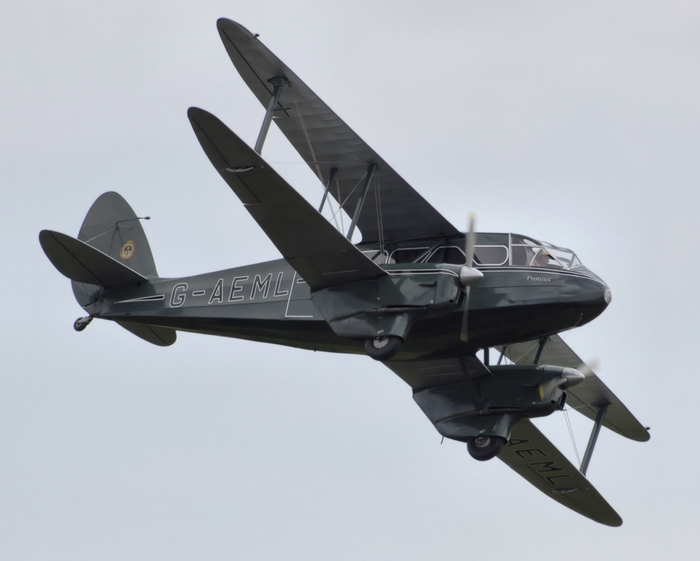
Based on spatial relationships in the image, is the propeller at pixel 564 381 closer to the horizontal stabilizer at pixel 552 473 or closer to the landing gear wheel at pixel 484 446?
the landing gear wheel at pixel 484 446

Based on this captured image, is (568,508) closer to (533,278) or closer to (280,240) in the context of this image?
(533,278)

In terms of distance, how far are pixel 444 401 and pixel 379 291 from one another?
4842 millimetres

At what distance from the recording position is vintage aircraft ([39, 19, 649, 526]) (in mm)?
21578

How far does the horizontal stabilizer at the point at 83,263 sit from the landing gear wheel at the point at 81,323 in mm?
845

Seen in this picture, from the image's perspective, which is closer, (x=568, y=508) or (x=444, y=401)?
(x=444, y=401)

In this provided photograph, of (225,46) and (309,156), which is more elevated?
(225,46)

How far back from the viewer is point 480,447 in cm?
2478

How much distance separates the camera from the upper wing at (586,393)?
2798 centimetres

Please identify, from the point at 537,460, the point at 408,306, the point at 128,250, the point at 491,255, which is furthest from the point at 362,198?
the point at 537,460

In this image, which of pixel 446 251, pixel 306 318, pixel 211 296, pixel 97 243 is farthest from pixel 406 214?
pixel 97 243

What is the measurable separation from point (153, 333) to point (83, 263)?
2658mm

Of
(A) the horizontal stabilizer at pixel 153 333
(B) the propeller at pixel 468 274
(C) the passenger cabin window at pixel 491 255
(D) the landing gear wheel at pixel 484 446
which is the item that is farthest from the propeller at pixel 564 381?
(A) the horizontal stabilizer at pixel 153 333

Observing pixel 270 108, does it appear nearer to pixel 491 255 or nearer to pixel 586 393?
pixel 491 255

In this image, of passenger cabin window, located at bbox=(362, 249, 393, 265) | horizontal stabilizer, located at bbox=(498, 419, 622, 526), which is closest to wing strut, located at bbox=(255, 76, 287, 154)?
passenger cabin window, located at bbox=(362, 249, 393, 265)
